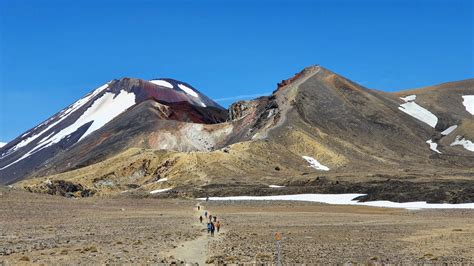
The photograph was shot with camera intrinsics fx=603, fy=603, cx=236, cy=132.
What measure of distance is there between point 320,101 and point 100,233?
5172 inches

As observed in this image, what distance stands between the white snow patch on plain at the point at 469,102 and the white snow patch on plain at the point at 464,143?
102 ft

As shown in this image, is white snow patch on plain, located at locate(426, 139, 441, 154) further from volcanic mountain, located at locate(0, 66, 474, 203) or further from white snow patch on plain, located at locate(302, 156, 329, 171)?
white snow patch on plain, located at locate(302, 156, 329, 171)

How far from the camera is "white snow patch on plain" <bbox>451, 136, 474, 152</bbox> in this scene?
484 ft

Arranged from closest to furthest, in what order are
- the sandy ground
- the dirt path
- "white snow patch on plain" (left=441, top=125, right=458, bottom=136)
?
the sandy ground, the dirt path, "white snow patch on plain" (left=441, top=125, right=458, bottom=136)

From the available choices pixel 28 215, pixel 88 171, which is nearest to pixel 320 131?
pixel 88 171

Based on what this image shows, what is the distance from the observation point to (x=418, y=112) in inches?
6841

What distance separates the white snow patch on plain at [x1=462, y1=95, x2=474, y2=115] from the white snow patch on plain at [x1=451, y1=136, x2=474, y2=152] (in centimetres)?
3114

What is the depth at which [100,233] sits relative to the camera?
31.6 metres

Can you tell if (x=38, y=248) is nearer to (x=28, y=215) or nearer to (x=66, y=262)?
(x=66, y=262)

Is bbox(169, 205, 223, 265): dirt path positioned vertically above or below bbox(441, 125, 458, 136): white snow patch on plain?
below

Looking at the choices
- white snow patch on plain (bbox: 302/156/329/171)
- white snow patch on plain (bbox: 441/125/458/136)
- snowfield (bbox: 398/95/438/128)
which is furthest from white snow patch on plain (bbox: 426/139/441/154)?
white snow patch on plain (bbox: 302/156/329/171)

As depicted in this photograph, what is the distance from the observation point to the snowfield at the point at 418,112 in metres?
169

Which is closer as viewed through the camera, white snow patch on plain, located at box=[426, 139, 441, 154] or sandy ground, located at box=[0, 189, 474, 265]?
sandy ground, located at box=[0, 189, 474, 265]

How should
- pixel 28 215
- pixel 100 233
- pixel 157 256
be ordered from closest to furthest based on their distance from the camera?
pixel 157 256, pixel 100 233, pixel 28 215
